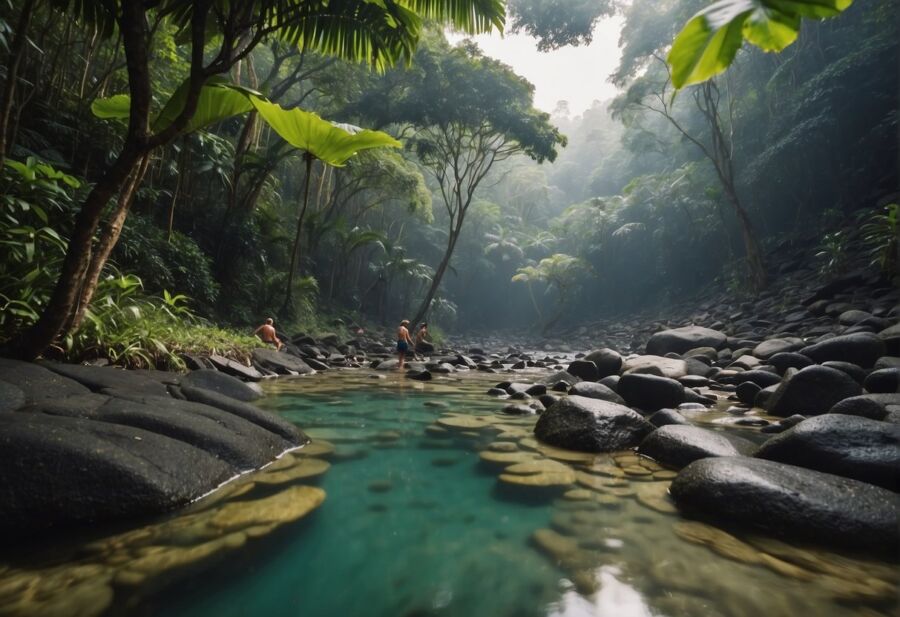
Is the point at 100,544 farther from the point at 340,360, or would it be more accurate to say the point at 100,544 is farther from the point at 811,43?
the point at 811,43

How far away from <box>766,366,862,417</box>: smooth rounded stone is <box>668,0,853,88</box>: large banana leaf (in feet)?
15.6

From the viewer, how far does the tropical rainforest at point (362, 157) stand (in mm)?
3797

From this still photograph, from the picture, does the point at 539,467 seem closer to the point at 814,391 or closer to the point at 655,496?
the point at 655,496

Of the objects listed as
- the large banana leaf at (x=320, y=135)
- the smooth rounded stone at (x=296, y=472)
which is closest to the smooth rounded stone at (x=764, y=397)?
the smooth rounded stone at (x=296, y=472)

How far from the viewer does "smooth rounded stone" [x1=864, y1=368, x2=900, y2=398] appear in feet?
14.4

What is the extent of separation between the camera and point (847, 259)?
12.2 metres

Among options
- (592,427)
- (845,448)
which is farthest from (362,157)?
(845,448)

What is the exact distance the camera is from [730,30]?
813mm

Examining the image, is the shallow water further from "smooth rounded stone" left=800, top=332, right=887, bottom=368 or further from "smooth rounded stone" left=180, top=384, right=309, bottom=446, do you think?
"smooth rounded stone" left=800, top=332, right=887, bottom=368

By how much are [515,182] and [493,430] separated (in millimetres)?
40296

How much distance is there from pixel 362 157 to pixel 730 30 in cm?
1670

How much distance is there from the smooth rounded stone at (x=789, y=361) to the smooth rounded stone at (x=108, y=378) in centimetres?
770

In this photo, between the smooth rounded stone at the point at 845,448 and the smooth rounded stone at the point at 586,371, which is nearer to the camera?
the smooth rounded stone at the point at 845,448

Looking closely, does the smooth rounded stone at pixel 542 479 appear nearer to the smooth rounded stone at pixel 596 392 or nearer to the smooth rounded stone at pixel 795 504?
the smooth rounded stone at pixel 795 504
